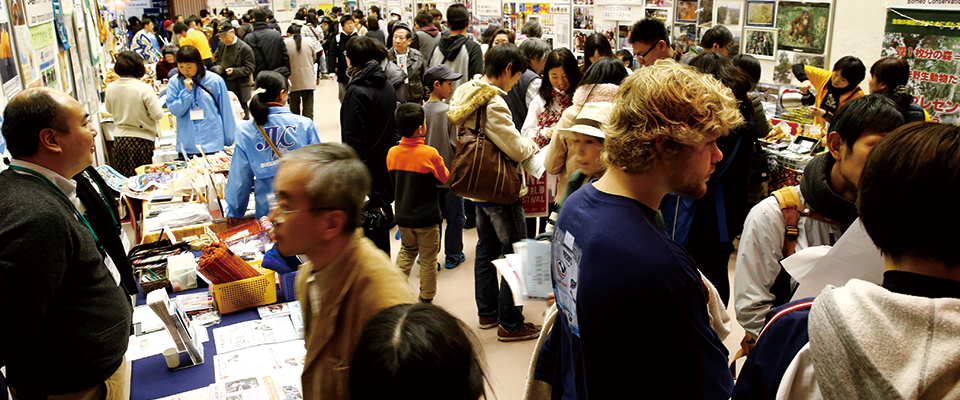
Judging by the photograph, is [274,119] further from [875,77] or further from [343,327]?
[875,77]

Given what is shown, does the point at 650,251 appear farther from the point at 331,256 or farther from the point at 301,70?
the point at 301,70

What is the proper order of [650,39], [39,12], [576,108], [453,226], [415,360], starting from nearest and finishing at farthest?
[415,360]
[576,108]
[39,12]
[650,39]
[453,226]

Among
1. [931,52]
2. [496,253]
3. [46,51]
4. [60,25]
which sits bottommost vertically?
[496,253]

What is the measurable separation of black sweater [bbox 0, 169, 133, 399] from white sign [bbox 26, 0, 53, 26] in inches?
89.7

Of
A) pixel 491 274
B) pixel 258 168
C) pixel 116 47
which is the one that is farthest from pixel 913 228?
pixel 116 47

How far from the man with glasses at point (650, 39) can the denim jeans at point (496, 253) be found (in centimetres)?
197

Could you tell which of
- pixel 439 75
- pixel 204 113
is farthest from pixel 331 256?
pixel 204 113

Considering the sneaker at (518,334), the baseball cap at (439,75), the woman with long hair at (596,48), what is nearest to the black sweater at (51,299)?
the sneaker at (518,334)

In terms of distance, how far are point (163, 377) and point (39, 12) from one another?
285 cm

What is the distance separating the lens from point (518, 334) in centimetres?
372

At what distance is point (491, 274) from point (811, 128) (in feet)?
10.2

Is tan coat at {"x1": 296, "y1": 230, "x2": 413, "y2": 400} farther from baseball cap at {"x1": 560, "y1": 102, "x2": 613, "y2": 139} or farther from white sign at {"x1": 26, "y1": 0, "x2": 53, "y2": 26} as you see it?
white sign at {"x1": 26, "y1": 0, "x2": 53, "y2": 26}

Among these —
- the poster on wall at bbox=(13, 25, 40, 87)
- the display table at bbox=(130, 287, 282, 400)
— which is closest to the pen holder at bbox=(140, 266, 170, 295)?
the display table at bbox=(130, 287, 282, 400)

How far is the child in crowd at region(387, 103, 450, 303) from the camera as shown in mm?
3541
